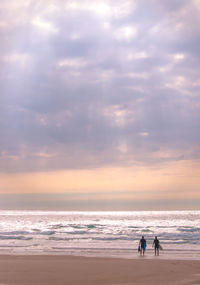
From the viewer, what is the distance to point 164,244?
1736 inches

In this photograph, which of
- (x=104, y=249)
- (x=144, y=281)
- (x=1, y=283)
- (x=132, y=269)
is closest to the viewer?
(x=1, y=283)

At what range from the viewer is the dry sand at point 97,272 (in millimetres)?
20203

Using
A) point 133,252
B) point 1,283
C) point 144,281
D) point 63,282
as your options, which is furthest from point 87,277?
point 133,252

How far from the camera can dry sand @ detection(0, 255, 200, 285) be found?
20.2 meters

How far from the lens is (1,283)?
62.5 feet

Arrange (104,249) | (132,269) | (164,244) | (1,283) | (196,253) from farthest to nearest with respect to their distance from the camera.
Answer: (164,244) → (104,249) → (196,253) → (132,269) → (1,283)

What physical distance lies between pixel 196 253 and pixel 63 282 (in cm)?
1909

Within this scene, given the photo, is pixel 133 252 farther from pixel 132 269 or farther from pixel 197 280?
pixel 197 280

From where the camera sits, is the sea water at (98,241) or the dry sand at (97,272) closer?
the dry sand at (97,272)

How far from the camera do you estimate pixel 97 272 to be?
2308 centimetres

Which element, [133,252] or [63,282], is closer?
[63,282]

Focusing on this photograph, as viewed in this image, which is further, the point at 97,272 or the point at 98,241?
the point at 98,241

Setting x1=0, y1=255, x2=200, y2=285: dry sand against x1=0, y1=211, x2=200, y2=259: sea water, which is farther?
x1=0, y1=211, x2=200, y2=259: sea water

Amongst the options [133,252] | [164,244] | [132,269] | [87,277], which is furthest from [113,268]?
[164,244]
